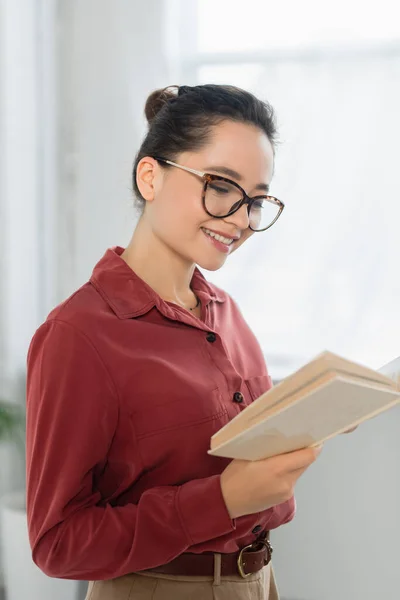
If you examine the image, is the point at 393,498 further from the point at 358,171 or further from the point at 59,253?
the point at 59,253

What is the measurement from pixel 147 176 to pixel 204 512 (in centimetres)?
58

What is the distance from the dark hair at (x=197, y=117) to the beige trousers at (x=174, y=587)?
70 cm

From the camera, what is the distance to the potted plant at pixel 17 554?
242 centimetres

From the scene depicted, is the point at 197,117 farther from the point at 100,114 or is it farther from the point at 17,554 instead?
the point at 17,554

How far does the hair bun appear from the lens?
145 centimetres

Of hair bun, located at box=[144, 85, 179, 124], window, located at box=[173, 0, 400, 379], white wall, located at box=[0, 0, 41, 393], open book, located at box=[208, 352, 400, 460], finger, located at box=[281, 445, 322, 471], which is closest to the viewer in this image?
open book, located at box=[208, 352, 400, 460]

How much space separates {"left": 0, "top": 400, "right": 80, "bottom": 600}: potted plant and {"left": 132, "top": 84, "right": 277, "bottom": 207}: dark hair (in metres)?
1.42

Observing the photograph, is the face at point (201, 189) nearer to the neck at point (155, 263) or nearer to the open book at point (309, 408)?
the neck at point (155, 263)

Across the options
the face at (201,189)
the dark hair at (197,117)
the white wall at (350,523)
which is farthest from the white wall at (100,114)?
the face at (201,189)

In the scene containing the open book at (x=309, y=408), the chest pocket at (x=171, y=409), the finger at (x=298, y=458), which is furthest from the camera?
the chest pocket at (x=171, y=409)

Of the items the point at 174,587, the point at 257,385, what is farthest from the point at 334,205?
the point at 174,587

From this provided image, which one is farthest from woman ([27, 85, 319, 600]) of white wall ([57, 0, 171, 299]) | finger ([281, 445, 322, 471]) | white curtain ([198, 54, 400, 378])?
white wall ([57, 0, 171, 299])

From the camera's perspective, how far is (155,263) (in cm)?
137

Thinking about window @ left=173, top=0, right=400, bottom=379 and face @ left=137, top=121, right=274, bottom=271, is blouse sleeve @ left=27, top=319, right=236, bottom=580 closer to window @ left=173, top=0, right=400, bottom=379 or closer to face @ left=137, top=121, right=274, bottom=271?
face @ left=137, top=121, right=274, bottom=271
